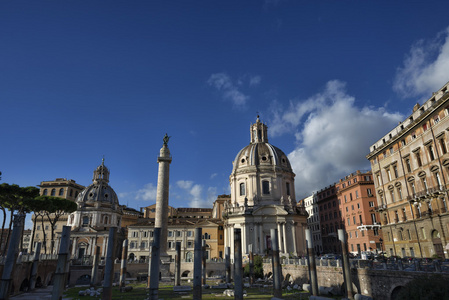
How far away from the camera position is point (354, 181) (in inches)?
2324

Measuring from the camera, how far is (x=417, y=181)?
37.5 meters

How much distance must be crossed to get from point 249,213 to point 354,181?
20906 mm

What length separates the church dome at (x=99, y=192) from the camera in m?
80.1

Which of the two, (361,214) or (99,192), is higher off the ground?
(99,192)

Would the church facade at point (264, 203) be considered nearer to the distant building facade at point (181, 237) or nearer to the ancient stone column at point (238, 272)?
the distant building facade at point (181, 237)

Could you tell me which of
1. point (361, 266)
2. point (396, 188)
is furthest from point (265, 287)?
point (396, 188)

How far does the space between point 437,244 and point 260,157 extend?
33958 mm

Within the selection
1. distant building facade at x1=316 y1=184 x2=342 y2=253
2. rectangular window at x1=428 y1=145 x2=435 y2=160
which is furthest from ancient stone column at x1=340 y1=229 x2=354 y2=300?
distant building facade at x1=316 y1=184 x2=342 y2=253

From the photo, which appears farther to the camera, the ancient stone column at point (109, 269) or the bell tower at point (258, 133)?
the bell tower at point (258, 133)

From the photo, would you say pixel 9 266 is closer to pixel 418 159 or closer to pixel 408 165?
pixel 418 159

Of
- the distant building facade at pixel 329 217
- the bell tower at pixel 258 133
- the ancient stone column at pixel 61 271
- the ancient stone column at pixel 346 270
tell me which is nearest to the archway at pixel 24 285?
the ancient stone column at pixel 61 271

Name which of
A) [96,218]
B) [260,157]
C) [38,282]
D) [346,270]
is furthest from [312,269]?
[96,218]

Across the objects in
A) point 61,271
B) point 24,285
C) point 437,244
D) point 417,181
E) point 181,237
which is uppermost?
point 417,181

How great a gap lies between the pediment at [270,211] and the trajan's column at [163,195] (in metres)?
17.7
